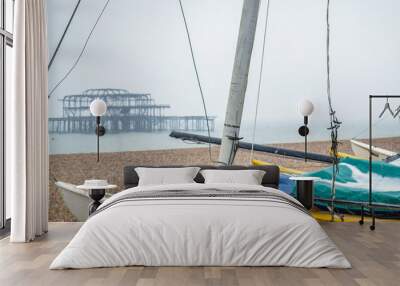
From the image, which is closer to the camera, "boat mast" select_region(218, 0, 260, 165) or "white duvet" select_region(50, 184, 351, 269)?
"white duvet" select_region(50, 184, 351, 269)

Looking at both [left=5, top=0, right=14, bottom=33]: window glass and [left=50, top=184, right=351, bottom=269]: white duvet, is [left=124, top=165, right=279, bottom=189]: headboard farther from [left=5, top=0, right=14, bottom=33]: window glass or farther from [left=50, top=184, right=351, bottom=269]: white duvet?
[left=50, top=184, right=351, bottom=269]: white duvet

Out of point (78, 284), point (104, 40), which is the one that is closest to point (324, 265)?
point (78, 284)

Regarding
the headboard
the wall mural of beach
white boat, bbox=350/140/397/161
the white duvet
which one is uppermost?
the wall mural of beach

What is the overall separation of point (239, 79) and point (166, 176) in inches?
66.2

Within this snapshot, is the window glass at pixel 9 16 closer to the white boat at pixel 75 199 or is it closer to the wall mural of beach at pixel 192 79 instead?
the wall mural of beach at pixel 192 79

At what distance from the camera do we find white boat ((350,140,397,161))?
7461 mm

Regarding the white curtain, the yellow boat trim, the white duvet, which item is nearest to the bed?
the white duvet

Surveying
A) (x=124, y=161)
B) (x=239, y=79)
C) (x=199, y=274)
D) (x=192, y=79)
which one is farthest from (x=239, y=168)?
(x=199, y=274)

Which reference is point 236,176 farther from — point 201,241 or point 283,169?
point 201,241

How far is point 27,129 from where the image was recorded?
19.0 feet

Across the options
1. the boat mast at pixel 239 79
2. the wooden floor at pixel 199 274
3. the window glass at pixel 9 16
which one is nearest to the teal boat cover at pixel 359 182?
the boat mast at pixel 239 79

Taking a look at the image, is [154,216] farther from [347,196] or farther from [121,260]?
[347,196]

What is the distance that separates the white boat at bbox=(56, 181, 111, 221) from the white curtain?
1.29 meters

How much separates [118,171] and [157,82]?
1.29 m
